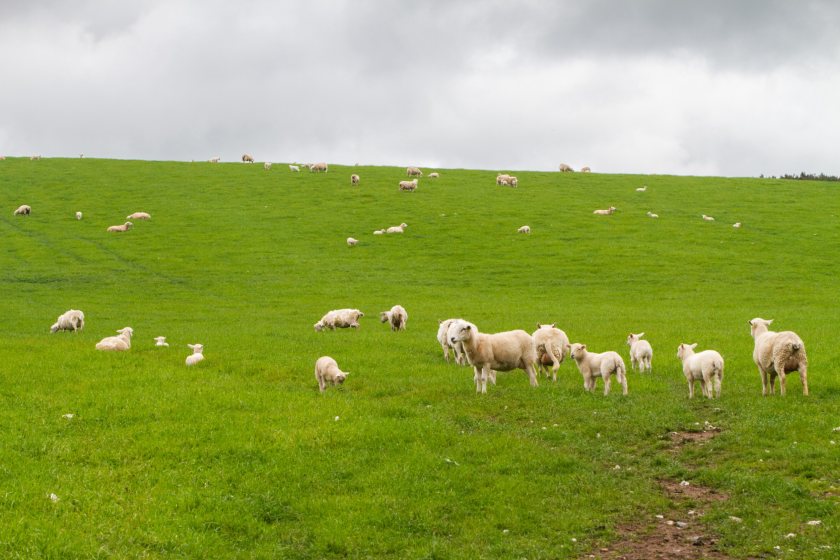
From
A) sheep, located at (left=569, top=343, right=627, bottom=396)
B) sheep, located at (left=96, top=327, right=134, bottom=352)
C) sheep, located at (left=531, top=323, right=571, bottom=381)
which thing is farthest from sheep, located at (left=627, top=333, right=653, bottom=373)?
sheep, located at (left=96, top=327, right=134, bottom=352)

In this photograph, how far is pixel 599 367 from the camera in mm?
18516

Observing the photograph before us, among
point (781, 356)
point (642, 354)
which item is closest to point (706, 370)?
point (781, 356)

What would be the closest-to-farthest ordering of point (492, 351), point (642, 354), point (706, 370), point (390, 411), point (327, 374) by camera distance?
point (390, 411)
point (706, 370)
point (492, 351)
point (327, 374)
point (642, 354)

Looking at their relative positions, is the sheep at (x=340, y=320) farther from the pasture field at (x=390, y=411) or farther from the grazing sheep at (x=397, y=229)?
the grazing sheep at (x=397, y=229)

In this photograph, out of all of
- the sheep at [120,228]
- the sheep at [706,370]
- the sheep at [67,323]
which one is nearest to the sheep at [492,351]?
the sheep at [706,370]

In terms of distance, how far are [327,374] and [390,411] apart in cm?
367

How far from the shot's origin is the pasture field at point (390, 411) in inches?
413

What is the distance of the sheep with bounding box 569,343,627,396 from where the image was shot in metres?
18.0

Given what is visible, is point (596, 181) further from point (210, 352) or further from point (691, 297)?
point (210, 352)

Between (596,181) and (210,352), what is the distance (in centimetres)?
5913

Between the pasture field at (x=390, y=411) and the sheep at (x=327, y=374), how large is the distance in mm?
388

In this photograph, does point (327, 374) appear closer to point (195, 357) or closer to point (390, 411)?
point (390, 411)

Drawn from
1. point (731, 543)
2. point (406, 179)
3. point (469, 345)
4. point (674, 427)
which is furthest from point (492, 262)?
point (731, 543)

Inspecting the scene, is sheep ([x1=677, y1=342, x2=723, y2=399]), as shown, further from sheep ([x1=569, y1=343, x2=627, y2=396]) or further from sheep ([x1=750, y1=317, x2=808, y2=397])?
sheep ([x1=569, y1=343, x2=627, y2=396])
